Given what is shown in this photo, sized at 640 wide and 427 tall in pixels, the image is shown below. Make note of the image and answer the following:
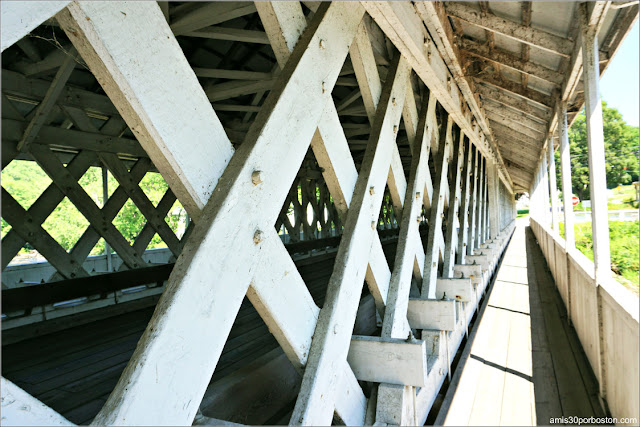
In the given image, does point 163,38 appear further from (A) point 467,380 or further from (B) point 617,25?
(B) point 617,25

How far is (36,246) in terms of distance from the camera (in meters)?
4.93

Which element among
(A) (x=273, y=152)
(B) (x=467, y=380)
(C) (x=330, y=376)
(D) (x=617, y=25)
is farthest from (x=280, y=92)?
(D) (x=617, y=25)

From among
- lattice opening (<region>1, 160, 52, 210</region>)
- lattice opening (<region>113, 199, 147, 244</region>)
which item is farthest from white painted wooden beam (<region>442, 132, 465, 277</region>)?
lattice opening (<region>1, 160, 52, 210</region>)

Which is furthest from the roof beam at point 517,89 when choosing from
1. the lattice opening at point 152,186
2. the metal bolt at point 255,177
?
the lattice opening at point 152,186

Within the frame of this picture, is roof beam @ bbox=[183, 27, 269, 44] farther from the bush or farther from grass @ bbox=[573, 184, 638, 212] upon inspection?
grass @ bbox=[573, 184, 638, 212]

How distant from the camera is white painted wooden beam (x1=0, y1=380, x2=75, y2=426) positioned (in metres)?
0.73

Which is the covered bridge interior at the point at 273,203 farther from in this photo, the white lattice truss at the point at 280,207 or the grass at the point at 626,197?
the grass at the point at 626,197

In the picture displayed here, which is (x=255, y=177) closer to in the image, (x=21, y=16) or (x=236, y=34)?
(x=21, y=16)

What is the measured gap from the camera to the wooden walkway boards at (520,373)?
Answer: 9.78 ft

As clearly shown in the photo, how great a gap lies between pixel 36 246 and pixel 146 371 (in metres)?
4.97

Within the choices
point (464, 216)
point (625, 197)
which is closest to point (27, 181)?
point (464, 216)

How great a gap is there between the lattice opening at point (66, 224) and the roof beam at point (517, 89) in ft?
82.7

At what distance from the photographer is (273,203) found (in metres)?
1.42

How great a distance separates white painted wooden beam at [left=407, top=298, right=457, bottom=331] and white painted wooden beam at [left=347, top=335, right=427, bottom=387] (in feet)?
3.04
